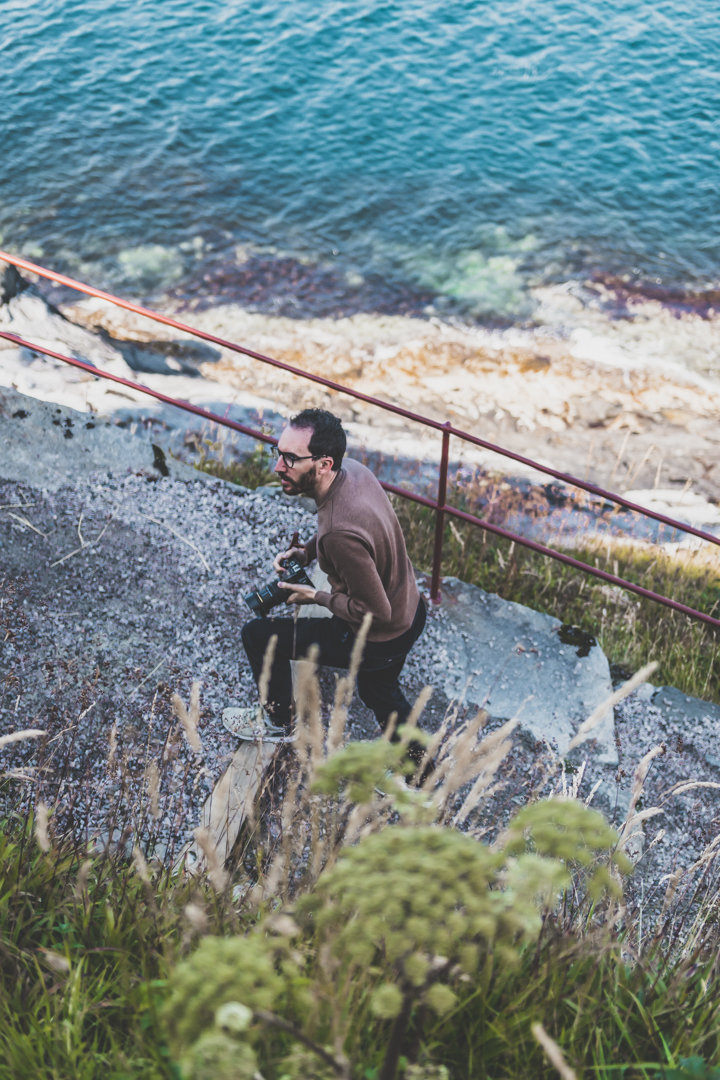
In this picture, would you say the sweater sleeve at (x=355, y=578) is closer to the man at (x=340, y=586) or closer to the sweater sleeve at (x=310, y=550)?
the man at (x=340, y=586)

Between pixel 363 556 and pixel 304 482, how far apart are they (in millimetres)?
439

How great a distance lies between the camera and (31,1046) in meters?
2.07

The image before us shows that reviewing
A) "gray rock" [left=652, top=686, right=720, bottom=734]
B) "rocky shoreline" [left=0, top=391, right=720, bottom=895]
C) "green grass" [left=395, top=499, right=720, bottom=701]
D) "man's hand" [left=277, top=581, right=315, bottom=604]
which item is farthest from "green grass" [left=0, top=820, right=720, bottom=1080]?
"green grass" [left=395, top=499, right=720, bottom=701]

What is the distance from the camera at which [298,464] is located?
11.7 feet

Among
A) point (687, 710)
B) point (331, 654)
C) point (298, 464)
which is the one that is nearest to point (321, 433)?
point (298, 464)

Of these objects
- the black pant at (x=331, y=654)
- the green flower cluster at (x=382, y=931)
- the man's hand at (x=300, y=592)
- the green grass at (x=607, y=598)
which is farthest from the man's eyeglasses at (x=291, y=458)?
the green grass at (x=607, y=598)

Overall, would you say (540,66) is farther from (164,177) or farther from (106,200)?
(106,200)

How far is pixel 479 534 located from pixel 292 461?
11.4ft

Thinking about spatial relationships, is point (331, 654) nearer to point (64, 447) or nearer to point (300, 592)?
point (300, 592)

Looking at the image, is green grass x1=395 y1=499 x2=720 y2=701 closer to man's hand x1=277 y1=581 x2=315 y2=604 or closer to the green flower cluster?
man's hand x1=277 y1=581 x2=315 y2=604

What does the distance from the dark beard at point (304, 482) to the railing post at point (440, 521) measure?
110 cm

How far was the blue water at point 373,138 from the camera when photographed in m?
14.4

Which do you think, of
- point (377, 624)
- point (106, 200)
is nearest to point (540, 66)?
point (106, 200)

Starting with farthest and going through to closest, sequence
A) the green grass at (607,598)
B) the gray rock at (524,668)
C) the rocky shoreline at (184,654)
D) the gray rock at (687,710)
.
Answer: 1. the green grass at (607,598)
2. the gray rock at (687,710)
3. the gray rock at (524,668)
4. the rocky shoreline at (184,654)
